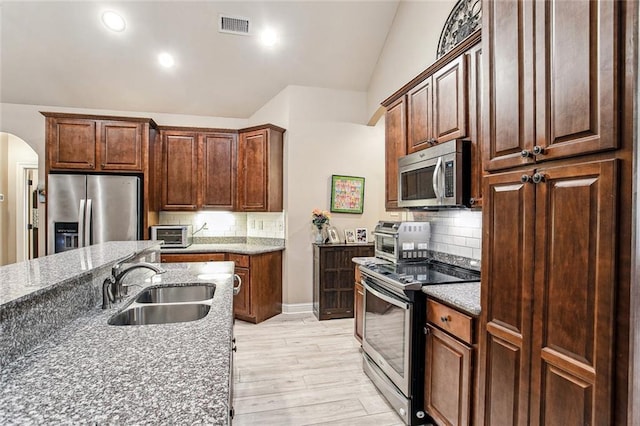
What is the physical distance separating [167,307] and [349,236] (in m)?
3.12

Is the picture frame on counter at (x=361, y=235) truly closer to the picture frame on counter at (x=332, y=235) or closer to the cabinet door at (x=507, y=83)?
the picture frame on counter at (x=332, y=235)

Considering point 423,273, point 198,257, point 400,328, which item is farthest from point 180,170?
point 400,328

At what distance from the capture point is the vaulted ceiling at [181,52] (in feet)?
11.8

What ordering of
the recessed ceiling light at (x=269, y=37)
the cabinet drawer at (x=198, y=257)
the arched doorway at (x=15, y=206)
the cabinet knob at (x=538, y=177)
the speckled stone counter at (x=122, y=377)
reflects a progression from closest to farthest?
the speckled stone counter at (x=122, y=377), the cabinet knob at (x=538, y=177), the recessed ceiling light at (x=269, y=37), the cabinet drawer at (x=198, y=257), the arched doorway at (x=15, y=206)

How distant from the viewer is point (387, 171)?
325cm

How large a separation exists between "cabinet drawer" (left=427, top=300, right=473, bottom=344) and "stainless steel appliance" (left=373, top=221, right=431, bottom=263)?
0.82 meters

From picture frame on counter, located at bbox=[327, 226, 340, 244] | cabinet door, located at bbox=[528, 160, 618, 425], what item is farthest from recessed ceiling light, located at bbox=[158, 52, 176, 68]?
cabinet door, located at bbox=[528, 160, 618, 425]

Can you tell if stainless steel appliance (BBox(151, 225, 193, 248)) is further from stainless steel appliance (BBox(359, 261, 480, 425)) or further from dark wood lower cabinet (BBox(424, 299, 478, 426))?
dark wood lower cabinet (BBox(424, 299, 478, 426))

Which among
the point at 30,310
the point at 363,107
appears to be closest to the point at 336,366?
the point at 30,310

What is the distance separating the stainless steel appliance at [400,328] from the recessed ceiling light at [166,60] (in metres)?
3.41

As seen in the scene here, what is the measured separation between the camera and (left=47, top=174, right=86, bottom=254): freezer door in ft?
12.9

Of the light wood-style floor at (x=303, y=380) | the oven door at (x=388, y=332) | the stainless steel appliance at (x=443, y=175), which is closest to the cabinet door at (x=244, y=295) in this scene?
the light wood-style floor at (x=303, y=380)

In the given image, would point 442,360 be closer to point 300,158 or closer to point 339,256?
point 339,256

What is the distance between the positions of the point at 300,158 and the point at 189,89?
172cm
